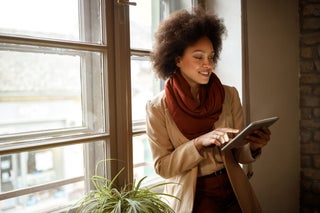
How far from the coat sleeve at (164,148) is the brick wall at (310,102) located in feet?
5.20

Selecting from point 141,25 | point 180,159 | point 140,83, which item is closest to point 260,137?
point 180,159

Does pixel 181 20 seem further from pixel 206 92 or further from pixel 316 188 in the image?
pixel 316 188

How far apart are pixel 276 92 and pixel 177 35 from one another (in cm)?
117

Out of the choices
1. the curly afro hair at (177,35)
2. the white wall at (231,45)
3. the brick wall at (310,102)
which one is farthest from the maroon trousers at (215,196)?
the brick wall at (310,102)

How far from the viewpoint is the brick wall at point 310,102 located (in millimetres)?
2436

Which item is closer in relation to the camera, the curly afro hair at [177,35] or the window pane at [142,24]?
the curly afro hair at [177,35]

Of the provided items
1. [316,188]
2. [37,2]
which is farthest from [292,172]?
[37,2]

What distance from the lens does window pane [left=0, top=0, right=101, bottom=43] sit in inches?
46.8

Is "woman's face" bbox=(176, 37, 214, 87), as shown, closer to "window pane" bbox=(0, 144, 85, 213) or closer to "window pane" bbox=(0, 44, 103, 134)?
"window pane" bbox=(0, 44, 103, 134)

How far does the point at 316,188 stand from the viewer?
2.48 m

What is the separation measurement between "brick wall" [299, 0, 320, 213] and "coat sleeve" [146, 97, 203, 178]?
1585 millimetres

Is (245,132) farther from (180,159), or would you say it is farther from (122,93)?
(122,93)

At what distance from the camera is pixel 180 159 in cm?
130

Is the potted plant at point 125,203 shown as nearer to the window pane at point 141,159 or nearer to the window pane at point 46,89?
the window pane at point 46,89
